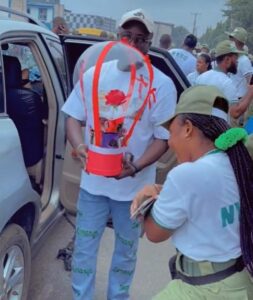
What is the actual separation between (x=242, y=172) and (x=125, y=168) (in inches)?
34.1

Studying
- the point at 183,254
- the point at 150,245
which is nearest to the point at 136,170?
the point at 183,254

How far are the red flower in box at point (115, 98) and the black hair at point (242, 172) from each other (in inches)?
25.1

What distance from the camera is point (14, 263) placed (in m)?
2.66

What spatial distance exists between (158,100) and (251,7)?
63915 millimetres

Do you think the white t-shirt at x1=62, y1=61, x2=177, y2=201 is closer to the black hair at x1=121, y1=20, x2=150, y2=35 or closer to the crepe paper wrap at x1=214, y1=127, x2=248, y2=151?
the black hair at x1=121, y1=20, x2=150, y2=35

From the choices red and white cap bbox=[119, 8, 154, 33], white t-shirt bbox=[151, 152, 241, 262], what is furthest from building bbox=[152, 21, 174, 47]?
white t-shirt bbox=[151, 152, 241, 262]

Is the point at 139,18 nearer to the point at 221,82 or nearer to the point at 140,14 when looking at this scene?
the point at 140,14

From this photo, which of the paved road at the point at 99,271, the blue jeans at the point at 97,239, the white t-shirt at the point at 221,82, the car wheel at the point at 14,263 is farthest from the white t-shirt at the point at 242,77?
the car wheel at the point at 14,263

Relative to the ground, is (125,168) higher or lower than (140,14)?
lower

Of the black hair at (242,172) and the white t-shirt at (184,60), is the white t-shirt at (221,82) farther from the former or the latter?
the white t-shirt at (184,60)

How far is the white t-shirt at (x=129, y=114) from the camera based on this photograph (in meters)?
2.47

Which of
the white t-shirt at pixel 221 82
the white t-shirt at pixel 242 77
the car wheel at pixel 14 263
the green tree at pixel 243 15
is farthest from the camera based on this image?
the green tree at pixel 243 15

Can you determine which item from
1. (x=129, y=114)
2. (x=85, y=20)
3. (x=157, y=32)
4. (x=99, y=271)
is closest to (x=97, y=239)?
(x=129, y=114)

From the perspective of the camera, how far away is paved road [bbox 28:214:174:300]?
3.32m
